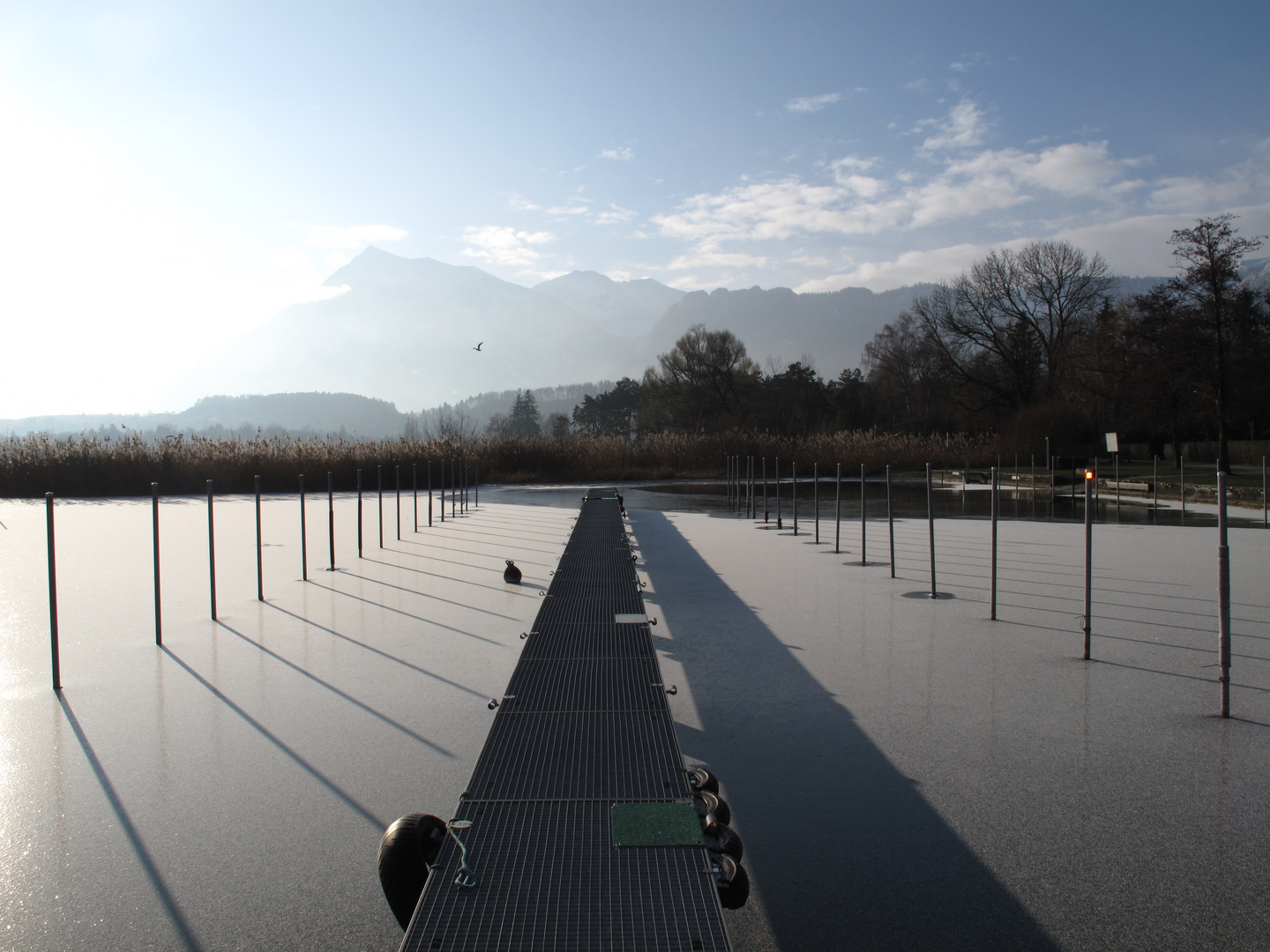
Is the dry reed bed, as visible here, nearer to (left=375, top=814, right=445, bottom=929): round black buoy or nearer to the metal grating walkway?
the metal grating walkway

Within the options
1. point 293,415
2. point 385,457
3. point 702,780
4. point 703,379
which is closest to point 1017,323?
point 703,379

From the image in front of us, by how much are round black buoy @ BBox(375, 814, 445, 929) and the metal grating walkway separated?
8 centimetres

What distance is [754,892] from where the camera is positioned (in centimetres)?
217

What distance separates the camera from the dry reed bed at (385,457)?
2005 centimetres

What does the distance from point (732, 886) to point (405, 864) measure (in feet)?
2.74

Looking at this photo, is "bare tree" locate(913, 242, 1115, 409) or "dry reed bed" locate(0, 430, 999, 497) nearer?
"dry reed bed" locate(0, 430, 999, 497)

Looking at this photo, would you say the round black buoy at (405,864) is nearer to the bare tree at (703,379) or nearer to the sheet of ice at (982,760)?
the sheet of ice at (982,760)

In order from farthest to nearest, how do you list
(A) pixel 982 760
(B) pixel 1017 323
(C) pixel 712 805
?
(B) pixel 1017 323
(A) pixel 982 760
(C) pixel 712 805

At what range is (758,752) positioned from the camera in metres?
3.13

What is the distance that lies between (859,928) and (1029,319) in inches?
1747

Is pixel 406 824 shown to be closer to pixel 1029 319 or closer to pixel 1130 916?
pixel 1130 916

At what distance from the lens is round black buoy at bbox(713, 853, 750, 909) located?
1976 millimetres

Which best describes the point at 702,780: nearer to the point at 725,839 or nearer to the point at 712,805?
the point at 712,805

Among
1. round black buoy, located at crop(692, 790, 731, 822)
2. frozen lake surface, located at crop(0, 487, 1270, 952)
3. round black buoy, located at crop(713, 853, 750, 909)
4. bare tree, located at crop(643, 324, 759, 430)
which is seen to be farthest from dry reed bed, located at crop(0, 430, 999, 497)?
round black buoy, located at crop(713, 853, 750, 909)
